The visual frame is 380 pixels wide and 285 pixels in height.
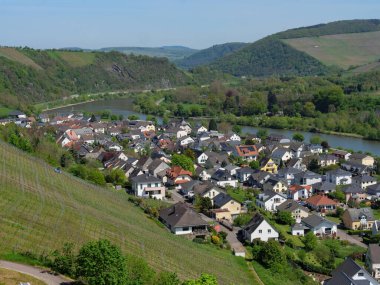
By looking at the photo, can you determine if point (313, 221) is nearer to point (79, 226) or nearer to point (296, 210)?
point (296, 210)

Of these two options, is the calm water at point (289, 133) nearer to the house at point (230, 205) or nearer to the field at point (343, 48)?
the house at point (230, 205)

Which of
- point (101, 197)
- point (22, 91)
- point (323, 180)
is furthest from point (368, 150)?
point (22, 91)

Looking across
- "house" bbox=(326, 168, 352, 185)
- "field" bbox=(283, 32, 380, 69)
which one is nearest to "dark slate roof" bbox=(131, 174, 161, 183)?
"house" bbox=(326, 168, 352, 185)

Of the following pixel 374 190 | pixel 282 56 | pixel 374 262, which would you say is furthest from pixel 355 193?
pixel 282 56

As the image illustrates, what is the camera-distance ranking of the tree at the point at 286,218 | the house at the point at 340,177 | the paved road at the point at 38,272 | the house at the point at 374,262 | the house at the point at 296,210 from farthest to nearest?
the house at the point at 340,177 → the house at the point at 296,210 → the tree at the point at 286,218 → the house at the point at 374,262 → the paved road at the point at 38,272

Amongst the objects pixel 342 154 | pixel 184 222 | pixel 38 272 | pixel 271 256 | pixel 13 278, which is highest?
pixel 13 278

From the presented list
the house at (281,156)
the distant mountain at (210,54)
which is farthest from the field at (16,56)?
the distant mountain at (210,54)
